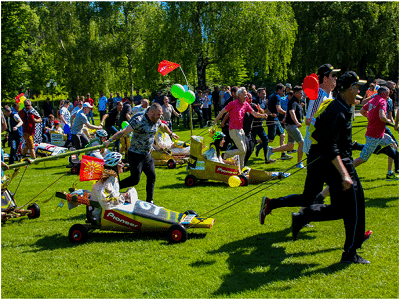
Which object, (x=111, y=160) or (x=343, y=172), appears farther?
(x=111, y=160)

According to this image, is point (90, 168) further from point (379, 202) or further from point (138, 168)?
point (379, 202)

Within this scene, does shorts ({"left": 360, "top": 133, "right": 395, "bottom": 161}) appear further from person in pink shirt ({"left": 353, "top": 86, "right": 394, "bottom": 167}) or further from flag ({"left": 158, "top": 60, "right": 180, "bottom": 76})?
flag ({"left": 158, "top": 60, "right": 180, "bottom": 76})

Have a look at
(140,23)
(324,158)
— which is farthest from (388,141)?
(140,23)

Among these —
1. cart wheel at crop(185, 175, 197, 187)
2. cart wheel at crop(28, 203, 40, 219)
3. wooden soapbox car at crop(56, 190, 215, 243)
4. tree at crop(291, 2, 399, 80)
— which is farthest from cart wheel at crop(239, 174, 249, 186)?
tree at crop(291, 2, 399, 80)

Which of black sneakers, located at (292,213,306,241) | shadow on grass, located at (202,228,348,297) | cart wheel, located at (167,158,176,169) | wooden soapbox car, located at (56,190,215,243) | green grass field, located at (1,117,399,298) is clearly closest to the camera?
green grass field, located at (1,117,399,298)

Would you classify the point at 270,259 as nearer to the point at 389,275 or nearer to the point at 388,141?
the point at 389,275

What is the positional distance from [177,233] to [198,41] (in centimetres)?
2250

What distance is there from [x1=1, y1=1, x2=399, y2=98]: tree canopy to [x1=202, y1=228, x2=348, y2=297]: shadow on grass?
22.3 metres

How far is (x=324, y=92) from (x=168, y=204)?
3.56 m

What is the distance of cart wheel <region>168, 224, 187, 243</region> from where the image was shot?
5.78 m

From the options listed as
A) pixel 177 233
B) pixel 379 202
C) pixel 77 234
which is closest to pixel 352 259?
pixel 177 233

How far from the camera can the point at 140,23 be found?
38.0 metres

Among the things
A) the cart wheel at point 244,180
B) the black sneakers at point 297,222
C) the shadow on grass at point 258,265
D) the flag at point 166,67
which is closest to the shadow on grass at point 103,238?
the shadow on grass at point 258,265

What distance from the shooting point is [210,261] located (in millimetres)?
5168
